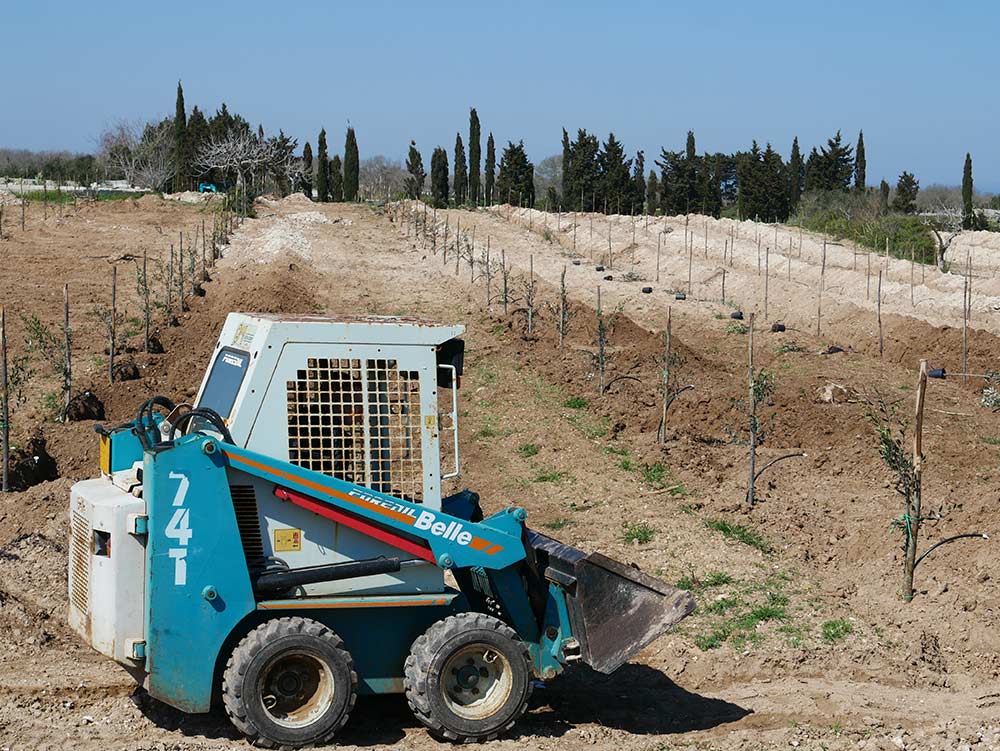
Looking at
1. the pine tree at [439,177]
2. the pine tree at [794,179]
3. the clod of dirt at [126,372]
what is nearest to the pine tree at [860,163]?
the pine tree at [794,179]

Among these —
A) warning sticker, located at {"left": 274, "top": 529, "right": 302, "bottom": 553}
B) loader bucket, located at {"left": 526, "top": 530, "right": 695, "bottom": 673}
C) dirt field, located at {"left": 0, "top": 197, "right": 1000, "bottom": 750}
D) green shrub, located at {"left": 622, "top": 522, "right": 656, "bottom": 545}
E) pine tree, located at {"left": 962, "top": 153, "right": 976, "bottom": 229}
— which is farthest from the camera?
pine tree, located at {"left": 962, "top": 153, "right": 976, "bottom": 229}

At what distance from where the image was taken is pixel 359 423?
8008mm

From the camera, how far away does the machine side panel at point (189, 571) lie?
289 inches

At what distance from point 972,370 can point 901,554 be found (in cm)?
1326

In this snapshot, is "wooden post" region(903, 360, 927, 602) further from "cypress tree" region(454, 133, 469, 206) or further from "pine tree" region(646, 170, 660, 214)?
"pine tree" region(646, 170, 660, 214)

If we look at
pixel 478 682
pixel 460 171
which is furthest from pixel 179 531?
pixel 460 171

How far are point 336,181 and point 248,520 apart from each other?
59.1 meters

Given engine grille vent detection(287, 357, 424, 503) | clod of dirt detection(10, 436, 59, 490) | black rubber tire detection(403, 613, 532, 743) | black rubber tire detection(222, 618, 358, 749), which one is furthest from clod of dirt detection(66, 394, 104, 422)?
black rubber tire detection(403, 613, 532, 743)

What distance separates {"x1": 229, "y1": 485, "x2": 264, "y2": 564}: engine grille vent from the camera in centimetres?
757

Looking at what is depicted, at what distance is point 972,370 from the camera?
24.4 m

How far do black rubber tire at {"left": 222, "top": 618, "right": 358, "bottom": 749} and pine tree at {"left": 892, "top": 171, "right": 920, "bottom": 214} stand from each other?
64.4 metres

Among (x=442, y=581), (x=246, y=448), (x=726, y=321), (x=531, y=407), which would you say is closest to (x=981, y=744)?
(x=442, y=581)

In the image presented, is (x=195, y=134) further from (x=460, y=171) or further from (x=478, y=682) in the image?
(x=478, y=682)

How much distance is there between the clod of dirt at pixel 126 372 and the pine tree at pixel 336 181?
1727 inches
